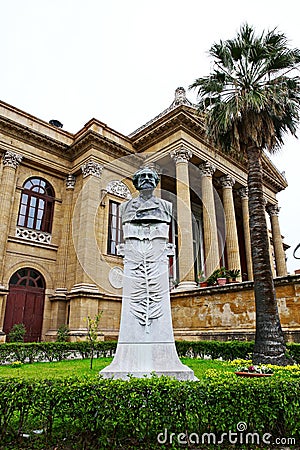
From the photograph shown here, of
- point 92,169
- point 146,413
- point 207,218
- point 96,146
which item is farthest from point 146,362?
point 96,146

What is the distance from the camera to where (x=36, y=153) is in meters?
21.2

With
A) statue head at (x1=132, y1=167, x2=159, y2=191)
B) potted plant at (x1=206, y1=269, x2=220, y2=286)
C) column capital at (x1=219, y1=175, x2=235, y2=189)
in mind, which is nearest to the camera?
statue head at (x1=132, y1=167, x2=159, y2=191)

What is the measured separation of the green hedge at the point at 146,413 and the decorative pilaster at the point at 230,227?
17592 mm

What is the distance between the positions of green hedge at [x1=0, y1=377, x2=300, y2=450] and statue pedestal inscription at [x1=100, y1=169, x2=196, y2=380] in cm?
117

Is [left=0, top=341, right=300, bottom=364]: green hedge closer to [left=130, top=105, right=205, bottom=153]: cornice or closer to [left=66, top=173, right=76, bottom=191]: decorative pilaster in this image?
[left=66, top=173, right=76, bottom=191]: decorative pilaster

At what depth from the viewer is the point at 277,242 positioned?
1155 inches

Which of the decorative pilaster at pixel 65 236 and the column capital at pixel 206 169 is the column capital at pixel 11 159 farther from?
the column capital at pixel 206 169

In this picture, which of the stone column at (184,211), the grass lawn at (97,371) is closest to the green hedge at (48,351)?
the grass lawn at (97,371)

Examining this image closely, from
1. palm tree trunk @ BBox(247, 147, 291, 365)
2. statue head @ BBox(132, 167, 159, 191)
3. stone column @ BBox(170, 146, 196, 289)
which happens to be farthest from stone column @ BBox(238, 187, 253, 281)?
statue head @ BBox(132, 167, 159, 191)

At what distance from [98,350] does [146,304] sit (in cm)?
1029

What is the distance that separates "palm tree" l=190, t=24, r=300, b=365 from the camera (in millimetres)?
10984

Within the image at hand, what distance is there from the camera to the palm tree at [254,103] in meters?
11.0

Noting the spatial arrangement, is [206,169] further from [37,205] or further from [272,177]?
[37,205]

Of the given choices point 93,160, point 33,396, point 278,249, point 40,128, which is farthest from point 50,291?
point 278,249
